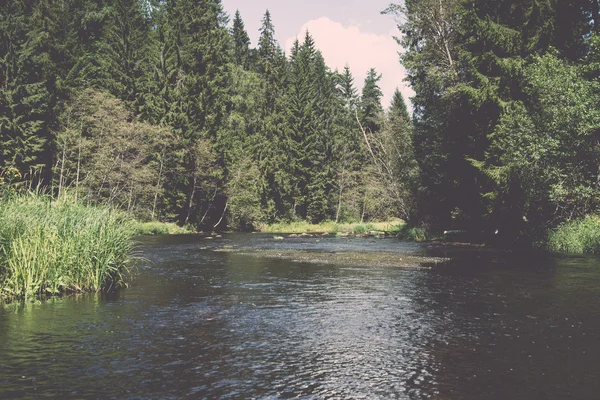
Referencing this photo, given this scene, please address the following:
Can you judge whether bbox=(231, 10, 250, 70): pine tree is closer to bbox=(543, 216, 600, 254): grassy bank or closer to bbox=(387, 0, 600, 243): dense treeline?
bbox=(387, 0, 600, 243): dense treeline

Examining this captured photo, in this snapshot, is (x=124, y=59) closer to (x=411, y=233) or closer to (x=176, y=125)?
(x=176, y=125)

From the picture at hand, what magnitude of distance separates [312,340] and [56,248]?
8.07m

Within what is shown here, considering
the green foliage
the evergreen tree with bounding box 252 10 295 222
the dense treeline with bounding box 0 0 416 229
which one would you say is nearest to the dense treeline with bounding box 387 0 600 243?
the green foliage

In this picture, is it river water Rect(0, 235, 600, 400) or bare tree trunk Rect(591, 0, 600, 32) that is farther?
bare tree trunk Rect(591, 0, 600, 32)

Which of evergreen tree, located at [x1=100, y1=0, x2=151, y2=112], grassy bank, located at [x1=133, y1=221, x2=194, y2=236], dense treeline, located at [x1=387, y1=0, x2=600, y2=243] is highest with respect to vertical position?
evergreen tree, located at [x1=100, y1=0, x2=151, y2=112]

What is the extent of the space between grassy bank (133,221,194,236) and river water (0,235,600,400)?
3400cm

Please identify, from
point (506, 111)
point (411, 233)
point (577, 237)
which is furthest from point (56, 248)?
point (411, 233)

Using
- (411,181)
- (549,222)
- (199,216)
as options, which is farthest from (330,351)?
(199,216)

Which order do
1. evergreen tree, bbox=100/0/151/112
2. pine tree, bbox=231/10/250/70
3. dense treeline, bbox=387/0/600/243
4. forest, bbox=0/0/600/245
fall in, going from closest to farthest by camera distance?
dense treeline, bbox=387/0/600/243, forest, bbox=0/0/600/245, evergreen tree, bbox=100/0/151/112, pine tree, bbox=231/10/250/70

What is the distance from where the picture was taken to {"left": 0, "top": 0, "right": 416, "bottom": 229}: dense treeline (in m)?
51.6

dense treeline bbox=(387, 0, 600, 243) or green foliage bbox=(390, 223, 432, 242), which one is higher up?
dense treeline bbox=(387, 0, 600, 243)

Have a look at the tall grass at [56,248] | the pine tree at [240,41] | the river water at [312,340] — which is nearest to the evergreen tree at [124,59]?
the pine tree at [240,41]

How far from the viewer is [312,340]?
11.1 metres

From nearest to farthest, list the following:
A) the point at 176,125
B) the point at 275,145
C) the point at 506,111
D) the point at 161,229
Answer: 1. the point at 506,111
2. the point at 161,229
3. the point at 176,125
4. the point at 275,145
